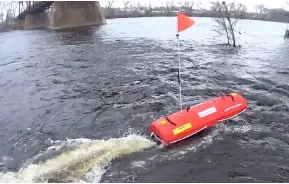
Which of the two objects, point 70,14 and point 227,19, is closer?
point 227,19

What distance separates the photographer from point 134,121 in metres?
13.2

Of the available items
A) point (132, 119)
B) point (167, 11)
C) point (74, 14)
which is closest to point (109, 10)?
point (167, 11)

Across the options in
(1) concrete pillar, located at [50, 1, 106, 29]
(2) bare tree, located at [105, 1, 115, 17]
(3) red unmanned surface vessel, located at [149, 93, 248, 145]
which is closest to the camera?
(3) red unmanned surface vessel, located at [149, 93, 248, 145]

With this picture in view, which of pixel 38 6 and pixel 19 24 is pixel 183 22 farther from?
pixel 19 24

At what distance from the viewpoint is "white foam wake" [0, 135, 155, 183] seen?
30.6 feet

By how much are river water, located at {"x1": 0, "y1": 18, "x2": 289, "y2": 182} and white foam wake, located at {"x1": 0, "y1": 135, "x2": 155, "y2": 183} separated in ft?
Answer: 0.09

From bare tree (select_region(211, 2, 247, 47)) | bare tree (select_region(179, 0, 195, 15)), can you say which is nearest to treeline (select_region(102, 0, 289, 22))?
bare tree (select_region(179, 0, 195, 15))

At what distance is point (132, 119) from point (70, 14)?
146 ft

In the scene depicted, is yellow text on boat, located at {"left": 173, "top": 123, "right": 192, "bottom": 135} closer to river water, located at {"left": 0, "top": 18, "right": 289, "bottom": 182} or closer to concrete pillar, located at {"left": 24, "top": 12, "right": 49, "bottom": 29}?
river water, located at {"left": 0, "top": 18, "right": 289, "bottom": 182}

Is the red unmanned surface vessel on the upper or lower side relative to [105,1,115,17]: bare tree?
lower

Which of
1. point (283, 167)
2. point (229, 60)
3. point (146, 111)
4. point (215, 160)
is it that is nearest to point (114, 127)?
point (146, 111)

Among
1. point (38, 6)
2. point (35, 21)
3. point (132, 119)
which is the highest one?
point (38, 6)

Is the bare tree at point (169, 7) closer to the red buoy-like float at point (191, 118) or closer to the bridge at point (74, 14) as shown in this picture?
the bridge at point (74, 14)

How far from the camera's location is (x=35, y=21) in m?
74.1
